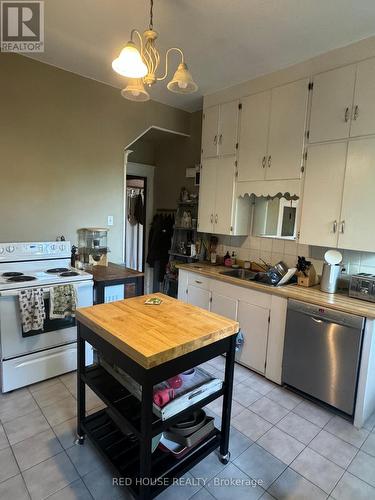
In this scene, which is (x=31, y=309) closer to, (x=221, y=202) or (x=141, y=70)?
(x=141, y=70)

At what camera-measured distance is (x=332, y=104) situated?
2311mm

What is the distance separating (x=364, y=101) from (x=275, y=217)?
4.08ft

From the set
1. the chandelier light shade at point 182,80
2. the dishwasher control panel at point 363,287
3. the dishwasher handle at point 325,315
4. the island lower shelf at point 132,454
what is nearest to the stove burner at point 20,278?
the island lower shelf at point 132,454

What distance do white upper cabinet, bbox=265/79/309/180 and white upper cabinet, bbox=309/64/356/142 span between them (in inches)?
3.8

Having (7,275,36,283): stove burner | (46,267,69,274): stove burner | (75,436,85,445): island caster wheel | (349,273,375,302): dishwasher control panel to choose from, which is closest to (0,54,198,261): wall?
(46,267,69,274): stove burner

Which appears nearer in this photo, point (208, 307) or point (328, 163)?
point (328, 163)

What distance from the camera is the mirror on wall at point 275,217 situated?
9.43 feet

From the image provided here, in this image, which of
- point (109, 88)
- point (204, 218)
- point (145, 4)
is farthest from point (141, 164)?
point (145, 4)

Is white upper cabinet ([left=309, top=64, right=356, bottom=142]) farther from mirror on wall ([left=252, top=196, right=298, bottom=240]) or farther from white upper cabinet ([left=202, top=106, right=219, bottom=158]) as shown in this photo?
white upper cabinet ([left=202, top=106, right=219, bottom=158])

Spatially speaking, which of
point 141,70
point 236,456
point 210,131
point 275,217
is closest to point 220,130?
point 210,131

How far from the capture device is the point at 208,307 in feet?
9.98

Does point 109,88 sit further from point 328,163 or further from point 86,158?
point 328,163

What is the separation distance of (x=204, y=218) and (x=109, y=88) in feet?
5.78

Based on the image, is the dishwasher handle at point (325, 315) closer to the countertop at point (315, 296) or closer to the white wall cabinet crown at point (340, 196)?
the countertop at point (315, 296)
